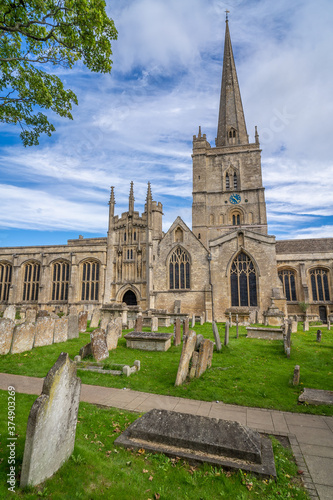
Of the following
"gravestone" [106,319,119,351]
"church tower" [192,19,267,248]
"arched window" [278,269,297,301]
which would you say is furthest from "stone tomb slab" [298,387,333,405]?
"church tower" [192,19,267,248]

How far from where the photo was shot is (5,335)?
9.77 meters

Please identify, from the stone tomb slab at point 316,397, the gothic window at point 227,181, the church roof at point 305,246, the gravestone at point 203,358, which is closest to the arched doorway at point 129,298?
the church roof at point 305,246

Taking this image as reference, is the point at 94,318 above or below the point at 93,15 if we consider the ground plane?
below

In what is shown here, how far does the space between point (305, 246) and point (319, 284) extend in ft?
16.8

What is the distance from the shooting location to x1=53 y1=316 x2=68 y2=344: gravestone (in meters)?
11.8

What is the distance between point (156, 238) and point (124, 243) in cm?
386

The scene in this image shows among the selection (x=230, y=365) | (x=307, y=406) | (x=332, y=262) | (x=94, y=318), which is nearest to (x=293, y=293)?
(x=332, y=262)

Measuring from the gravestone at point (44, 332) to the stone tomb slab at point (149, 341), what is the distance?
3242 millimetres

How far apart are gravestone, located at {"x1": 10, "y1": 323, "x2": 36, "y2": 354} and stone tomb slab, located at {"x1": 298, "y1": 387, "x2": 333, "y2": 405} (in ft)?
30.0

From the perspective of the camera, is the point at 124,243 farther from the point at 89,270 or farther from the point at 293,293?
the point at 293,293

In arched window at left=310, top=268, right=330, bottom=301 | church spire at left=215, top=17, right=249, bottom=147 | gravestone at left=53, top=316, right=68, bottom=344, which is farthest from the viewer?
church spire at left=215, top=17, right=249, bottom=147

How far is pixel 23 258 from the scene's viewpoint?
1239 inches

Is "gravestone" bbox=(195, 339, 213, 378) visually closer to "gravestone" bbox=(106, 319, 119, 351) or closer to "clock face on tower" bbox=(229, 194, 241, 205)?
"gravestone" bbox=(106, 319, 119, 351)

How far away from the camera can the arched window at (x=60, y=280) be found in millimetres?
29969
